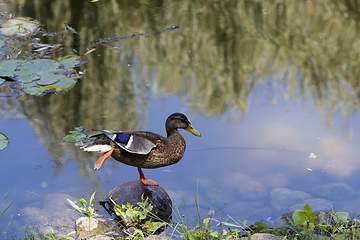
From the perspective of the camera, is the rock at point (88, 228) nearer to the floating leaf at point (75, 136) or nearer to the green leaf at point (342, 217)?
the floating leaf at point (75, 136)

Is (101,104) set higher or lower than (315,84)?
lower

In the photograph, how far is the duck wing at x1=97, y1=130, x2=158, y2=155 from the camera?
2889 millimetres

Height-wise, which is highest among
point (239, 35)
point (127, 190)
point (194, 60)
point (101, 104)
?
point (239, 35)

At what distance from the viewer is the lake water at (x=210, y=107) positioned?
3.33 metres

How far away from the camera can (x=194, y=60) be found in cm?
545

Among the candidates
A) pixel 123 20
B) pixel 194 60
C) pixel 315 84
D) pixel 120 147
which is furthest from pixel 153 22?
pixel 120 147

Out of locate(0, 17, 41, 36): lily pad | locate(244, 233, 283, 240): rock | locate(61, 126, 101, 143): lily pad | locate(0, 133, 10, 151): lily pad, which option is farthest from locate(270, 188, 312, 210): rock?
locate(0, 17, 41, 36): lily pad

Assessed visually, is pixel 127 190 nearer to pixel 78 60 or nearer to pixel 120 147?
pixel 120 147

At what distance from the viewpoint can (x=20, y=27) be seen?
597 centimetres

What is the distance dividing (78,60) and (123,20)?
1.50 meters

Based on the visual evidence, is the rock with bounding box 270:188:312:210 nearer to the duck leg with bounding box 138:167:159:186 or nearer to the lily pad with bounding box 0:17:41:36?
the duck leg with bounding box 138:167:159:186

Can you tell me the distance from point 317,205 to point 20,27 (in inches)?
198

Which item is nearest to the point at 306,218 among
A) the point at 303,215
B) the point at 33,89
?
the point at 303,215

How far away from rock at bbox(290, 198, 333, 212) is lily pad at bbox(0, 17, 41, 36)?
4.61 m
